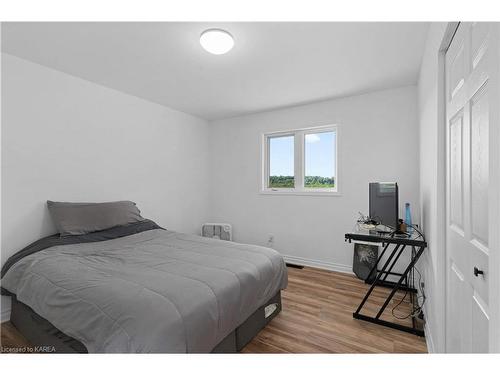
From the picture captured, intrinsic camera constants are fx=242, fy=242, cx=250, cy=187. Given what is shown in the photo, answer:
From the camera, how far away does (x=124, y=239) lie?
2.53 m

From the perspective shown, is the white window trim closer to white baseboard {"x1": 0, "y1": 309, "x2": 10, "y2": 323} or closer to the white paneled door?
the white paneled door

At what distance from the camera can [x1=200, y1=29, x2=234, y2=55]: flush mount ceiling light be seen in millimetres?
1858

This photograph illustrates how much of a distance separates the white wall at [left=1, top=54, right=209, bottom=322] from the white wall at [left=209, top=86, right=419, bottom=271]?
2.39 feet

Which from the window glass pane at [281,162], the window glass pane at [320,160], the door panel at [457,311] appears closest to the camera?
the door panel at [457,311]

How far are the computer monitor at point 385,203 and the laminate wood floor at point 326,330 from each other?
0.88 m

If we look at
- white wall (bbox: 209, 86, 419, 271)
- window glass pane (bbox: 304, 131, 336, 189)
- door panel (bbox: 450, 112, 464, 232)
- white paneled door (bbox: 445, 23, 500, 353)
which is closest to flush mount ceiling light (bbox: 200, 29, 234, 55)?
white paneled door (bbox: 445, 23, 500, 353)

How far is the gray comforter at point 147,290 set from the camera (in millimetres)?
1188

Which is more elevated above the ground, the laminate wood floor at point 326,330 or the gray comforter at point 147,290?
the gray comforter at point 147,290

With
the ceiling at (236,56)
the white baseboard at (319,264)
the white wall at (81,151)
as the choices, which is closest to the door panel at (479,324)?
the ceiling at (236,56)

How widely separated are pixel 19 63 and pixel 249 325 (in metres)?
3.14

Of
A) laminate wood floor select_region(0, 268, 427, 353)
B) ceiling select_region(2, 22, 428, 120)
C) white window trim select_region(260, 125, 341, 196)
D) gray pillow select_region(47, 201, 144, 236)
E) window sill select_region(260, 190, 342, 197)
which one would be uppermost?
ceiling select_region(2, 22, 428, 120)

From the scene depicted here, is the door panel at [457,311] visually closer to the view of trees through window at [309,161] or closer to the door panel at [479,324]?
the door panel at [479,324]

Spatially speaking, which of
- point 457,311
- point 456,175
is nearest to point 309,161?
point 456,175

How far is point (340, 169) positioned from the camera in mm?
3371
